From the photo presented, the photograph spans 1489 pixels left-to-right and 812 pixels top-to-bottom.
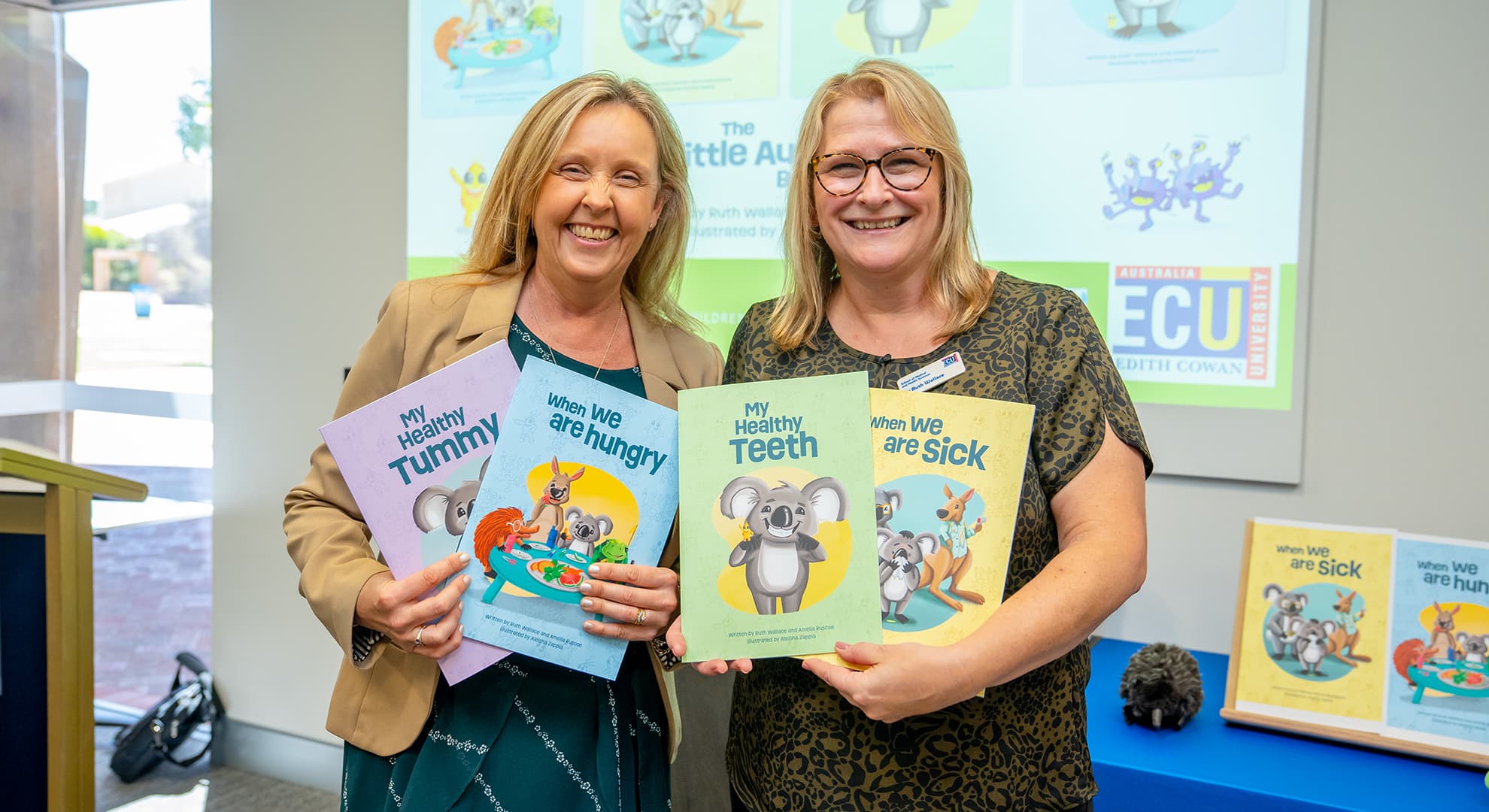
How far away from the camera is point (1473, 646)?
1.69 meters

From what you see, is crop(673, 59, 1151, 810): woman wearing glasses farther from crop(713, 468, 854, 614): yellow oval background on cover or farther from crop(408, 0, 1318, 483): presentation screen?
crop(408, 0, 1318, 483): presentation screen

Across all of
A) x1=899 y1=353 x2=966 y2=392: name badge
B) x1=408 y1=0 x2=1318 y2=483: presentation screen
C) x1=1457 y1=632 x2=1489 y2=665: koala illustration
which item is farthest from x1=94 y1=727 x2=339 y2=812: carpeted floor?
x1=1457 y1=632 x2=1489 y2=665: koala illustration

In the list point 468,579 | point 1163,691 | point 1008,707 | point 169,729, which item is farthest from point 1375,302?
point 169,729

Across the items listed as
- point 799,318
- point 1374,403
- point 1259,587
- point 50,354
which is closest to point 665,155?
point 799,318

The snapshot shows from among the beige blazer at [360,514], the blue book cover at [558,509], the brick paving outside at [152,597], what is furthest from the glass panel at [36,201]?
the blue book cover at [558,509]

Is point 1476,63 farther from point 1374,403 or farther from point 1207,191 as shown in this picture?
point 1374,403

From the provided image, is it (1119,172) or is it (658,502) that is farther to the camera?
(1119,172)

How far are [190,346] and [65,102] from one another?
1.26m

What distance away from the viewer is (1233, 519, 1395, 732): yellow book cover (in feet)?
5.78

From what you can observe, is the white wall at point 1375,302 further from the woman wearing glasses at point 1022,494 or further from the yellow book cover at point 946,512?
the yellow book cover at point 946,512

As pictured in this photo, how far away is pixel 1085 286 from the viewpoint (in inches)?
89.0

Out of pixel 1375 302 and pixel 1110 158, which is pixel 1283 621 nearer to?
pixel 1375 302

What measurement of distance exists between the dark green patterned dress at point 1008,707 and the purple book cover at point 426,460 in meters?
0.43

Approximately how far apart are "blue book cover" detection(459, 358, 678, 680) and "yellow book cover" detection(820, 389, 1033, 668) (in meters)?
0.31
